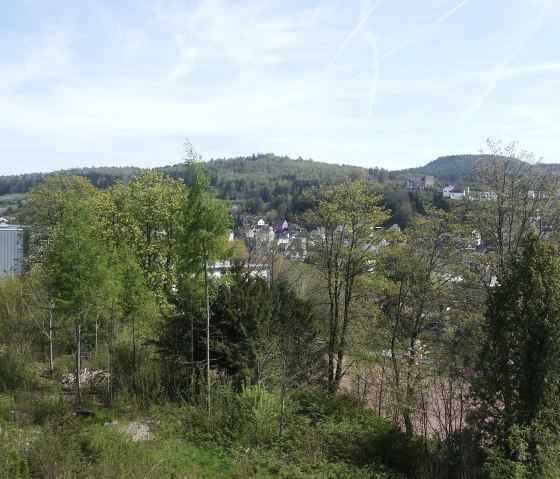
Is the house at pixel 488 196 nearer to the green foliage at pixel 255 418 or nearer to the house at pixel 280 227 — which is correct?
the green foliage at pixel 255 418

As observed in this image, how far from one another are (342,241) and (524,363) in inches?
346

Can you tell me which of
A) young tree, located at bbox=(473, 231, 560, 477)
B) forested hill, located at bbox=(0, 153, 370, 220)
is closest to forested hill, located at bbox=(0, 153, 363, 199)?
forested hill, located at bbox=(0, 153, 370, 220)

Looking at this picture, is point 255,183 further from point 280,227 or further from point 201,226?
point 201,226

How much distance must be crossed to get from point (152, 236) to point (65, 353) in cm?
618

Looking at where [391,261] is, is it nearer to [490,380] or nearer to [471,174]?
[471,174]

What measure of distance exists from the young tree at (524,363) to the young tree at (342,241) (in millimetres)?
7019

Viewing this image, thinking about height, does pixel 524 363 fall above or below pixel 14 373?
above

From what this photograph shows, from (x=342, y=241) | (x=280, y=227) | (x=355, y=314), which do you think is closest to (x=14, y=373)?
(x=342, y=241)

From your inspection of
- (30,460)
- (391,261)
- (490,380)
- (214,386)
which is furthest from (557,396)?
(30,460)

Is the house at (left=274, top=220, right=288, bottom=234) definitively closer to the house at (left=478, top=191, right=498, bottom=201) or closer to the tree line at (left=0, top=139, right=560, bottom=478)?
the tree line at (left=0, top=139, right=560, bottom=478)

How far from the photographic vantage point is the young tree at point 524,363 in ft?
31.5

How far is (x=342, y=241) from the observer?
17859 mm

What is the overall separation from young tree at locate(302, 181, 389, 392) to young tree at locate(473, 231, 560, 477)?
7.02m

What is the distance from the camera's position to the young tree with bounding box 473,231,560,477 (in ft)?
31.5
